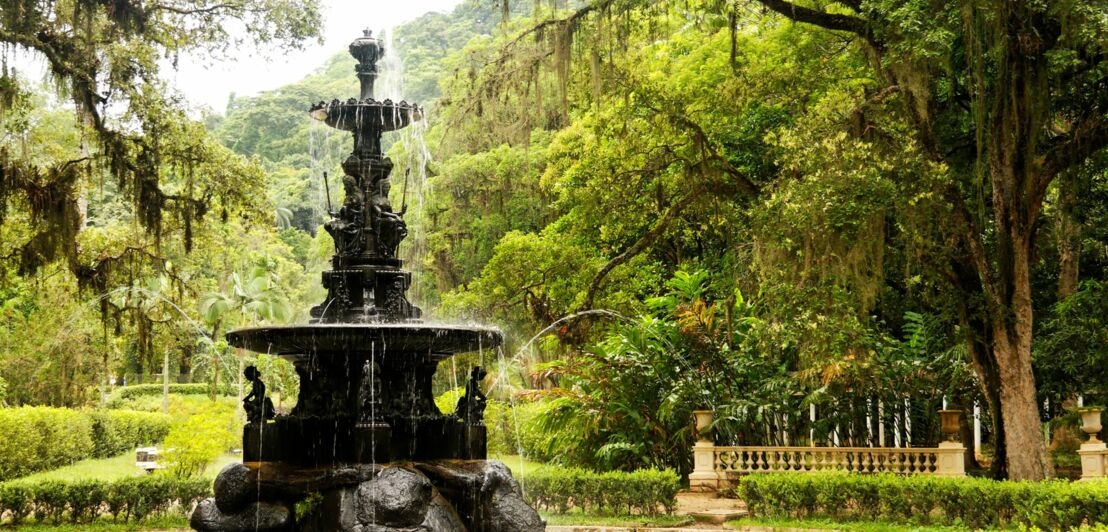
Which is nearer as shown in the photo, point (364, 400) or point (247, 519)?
point (247, 519)

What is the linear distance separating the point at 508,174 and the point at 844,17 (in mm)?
15999

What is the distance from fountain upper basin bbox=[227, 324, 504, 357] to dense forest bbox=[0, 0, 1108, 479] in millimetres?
1923

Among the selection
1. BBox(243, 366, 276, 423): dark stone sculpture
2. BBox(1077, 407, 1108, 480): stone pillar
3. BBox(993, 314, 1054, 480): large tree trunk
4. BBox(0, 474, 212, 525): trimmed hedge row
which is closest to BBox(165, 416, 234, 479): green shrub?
BBox(0, 474, 212, 525): trimmed hedge row

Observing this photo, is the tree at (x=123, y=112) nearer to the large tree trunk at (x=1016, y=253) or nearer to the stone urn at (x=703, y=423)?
the stone urn at (x=703, y=423)

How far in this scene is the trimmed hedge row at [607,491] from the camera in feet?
43.4

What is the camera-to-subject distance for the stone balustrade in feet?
50.7

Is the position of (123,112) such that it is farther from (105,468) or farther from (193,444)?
(105,468)

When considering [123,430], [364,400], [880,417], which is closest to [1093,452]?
[880,417]

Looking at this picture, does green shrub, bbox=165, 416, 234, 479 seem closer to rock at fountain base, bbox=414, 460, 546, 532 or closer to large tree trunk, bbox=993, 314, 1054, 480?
rock at fountain base, bbox=414, 460, 546, 532

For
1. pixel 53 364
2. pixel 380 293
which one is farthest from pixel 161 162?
pixel 53 364

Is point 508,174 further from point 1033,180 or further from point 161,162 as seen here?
point 1033,180

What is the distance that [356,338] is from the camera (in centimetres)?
838

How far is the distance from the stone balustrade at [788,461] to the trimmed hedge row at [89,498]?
7904 mm

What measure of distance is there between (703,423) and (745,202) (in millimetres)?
4439
